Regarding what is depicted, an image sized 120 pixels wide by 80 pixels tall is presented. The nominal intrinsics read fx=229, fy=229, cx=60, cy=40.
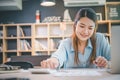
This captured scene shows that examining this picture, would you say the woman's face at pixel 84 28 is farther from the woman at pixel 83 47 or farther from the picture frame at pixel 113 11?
the picture frame at pixel 113 11

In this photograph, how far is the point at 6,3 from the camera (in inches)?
181

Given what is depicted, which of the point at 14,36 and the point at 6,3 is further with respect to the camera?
the point at 14,36

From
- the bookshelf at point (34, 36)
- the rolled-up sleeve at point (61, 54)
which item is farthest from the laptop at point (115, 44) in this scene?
the bookshelf at point (34, 36)

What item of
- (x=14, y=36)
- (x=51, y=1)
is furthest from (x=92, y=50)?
(x=14, y=36)

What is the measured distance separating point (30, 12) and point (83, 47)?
10.3 feet

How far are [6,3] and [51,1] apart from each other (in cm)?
98

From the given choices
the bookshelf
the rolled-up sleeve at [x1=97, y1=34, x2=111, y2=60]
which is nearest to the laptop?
the rolled-up sleeve at [x1=97, y1=34, x2=111, y2=60]

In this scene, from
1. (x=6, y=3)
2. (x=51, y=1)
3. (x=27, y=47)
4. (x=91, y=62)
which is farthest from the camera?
(x=27, y=47)

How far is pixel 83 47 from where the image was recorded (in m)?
2.13

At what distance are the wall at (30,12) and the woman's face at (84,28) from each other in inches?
109

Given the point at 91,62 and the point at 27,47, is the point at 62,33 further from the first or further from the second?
the point at 91,62

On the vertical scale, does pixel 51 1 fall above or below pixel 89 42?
above

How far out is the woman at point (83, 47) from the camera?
79.8 inches

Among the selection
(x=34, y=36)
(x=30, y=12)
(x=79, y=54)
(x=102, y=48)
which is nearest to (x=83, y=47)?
(x=79, y=54)
